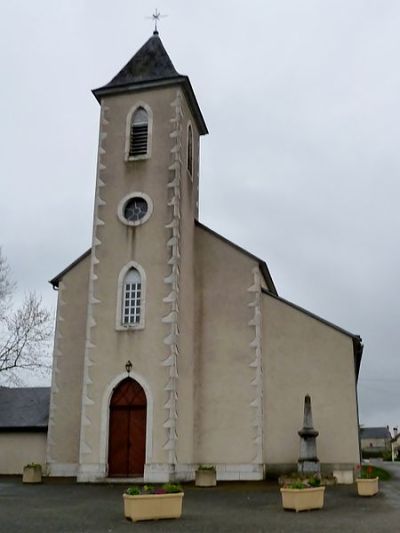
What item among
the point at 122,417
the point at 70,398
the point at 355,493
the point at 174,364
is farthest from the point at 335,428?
the point at 70,398

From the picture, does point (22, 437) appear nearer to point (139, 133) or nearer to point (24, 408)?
point (24, 408)

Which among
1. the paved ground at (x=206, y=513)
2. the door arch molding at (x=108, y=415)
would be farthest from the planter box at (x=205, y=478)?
the door arch molding at (x=108, y=415)

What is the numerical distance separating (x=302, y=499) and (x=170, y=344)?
9.30 m

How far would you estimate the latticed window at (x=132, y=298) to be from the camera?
2202 cm

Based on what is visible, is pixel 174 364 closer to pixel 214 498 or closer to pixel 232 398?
pixel 232 398

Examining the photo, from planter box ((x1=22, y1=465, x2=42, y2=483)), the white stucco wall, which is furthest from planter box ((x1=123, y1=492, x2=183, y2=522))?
the white stucco wall

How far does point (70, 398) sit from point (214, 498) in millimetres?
9698

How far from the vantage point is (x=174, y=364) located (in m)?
21.0

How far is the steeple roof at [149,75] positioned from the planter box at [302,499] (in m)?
16.8

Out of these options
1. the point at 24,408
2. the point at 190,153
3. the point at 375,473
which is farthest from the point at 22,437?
the point at 375,473

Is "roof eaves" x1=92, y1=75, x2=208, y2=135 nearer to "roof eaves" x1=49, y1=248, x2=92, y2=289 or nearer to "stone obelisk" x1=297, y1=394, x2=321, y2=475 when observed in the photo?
"roof eaves" x1=49, y1=248, x2=92, y2=289

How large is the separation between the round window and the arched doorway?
6.10 metres

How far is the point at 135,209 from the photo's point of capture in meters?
23.4

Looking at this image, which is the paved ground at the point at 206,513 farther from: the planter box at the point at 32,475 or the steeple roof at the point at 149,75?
the steeple roof at the point at 149,75
